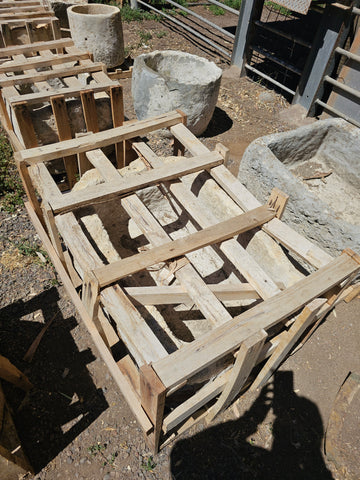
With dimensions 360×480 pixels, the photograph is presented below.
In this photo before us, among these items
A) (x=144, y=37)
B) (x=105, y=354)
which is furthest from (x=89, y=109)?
(x=144, y=37)

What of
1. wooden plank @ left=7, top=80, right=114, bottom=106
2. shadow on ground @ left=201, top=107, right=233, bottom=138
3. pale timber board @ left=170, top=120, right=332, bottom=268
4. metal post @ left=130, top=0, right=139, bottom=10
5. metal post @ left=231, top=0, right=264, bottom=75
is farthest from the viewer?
metal post @ left=130, top=0, right=139, bottom=10

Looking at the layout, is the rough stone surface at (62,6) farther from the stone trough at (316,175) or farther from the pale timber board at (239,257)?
the pale timber board at (239,257)

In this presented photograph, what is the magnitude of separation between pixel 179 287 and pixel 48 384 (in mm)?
1524

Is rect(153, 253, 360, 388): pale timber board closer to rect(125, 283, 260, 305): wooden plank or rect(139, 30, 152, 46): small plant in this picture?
rect(125, 283, 260, 305): wooden plank

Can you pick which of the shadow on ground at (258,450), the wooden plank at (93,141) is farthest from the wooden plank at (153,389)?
the wooden plank at (93,141)

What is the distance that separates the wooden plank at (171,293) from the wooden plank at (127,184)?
2.36 feet

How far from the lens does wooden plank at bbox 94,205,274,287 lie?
1879 mm

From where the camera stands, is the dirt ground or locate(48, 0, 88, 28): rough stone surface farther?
locate(48, 0, 88, 28): rough stone surface

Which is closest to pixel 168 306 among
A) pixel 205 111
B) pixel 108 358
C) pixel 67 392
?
pixel 108 358

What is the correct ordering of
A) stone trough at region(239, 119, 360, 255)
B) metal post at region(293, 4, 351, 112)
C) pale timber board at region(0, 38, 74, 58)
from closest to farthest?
stone trough at region(239, 119, 360, 255)
pale timber board at region(0, 38, 74, 58)
metal post at region(293, 4, 351, 112)

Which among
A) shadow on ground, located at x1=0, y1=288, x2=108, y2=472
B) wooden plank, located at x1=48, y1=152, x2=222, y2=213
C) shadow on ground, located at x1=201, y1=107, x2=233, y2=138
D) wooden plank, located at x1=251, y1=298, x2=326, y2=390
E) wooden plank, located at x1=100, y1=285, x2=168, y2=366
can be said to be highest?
wooden plank, located at x1=48, y1=152, x2=222, y2=213

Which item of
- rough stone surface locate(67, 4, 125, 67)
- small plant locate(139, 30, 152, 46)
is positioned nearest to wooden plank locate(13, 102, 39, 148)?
rough stone surface locate(67, 4, 125, 67)

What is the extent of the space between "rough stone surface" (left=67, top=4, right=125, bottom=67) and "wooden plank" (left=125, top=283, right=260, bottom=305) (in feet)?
17.6

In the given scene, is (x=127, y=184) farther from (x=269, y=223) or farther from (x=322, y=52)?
(x=322, y=52)
